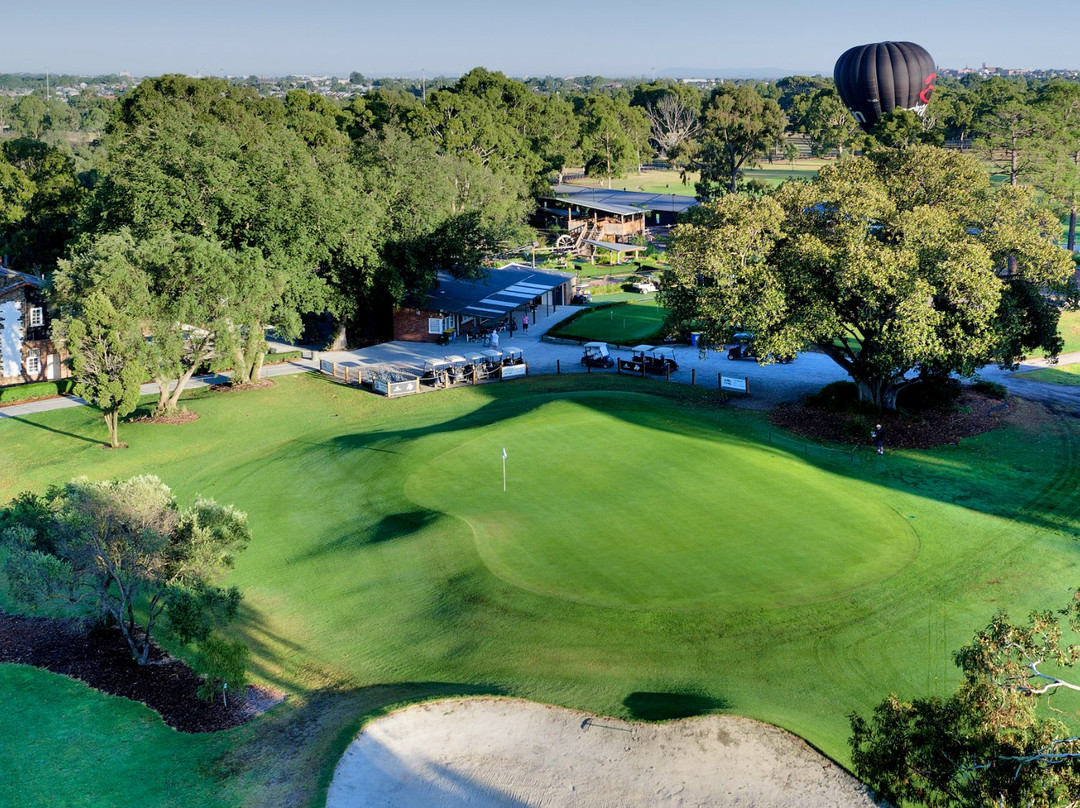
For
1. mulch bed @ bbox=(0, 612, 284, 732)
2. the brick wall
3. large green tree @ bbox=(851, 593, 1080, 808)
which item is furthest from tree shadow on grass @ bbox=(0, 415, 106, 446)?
large green tree @ bbox=(851, 593, 1080, 808)

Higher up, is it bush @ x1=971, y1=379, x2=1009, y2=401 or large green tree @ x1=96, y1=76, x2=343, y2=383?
large green tree @ x1=96, y1=76, x2=343, y2=383

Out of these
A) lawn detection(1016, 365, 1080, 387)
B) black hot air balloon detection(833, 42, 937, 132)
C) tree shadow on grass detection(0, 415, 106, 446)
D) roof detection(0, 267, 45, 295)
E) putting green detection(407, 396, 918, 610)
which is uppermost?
black hot air balloon detection(833, 42, 937, 132)

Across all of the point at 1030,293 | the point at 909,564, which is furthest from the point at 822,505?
the point at 1030,293

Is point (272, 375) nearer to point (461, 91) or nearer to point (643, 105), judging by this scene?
point (461, 91)

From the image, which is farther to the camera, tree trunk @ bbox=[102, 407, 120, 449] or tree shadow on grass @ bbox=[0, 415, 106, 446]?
tree shadow on grass @ bbox=[0, 415, 106, 446]

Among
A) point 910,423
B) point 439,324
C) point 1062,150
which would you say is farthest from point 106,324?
point 1062,150

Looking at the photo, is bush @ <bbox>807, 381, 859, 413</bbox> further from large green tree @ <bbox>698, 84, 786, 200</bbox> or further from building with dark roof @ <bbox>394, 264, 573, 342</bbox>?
large green tree @ <bbox>698, 84, 786, 200</bbox>
